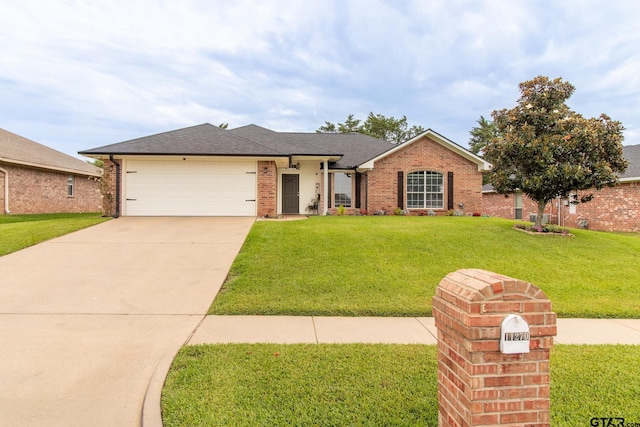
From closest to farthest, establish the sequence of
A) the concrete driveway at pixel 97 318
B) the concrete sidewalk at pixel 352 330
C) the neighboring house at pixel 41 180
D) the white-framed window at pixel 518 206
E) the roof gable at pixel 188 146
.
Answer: the concrete driveway at pixel 97 318
the concrete sidewalk at pixel 352 330
the roof gable at pixel 188 146
the neighboring house at pixel 41 180
the white-framed window at pixel 518 206

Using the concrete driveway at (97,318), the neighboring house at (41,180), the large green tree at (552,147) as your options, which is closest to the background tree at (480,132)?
the large green tree at (552,147)

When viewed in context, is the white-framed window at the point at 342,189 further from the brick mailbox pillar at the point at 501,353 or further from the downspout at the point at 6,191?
the downspout at the point at 6,191

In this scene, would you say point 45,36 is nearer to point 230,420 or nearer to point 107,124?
point 230,420

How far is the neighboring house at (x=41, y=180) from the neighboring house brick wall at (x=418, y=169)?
14.6 m

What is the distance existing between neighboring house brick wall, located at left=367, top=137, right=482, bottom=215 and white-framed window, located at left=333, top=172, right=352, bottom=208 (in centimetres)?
129

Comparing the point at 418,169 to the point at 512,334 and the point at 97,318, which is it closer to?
the point at 97,318

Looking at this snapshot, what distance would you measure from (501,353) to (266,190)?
1268 cm

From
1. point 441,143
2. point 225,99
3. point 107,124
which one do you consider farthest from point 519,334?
point 107,124

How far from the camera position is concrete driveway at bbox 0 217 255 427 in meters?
2.73

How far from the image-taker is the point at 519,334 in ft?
5.87

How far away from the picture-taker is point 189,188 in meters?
13.9

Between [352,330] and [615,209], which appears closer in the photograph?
[352,330]

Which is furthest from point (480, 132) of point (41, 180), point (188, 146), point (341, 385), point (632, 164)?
point (341, 385)

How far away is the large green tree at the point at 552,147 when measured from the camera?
9.69m
